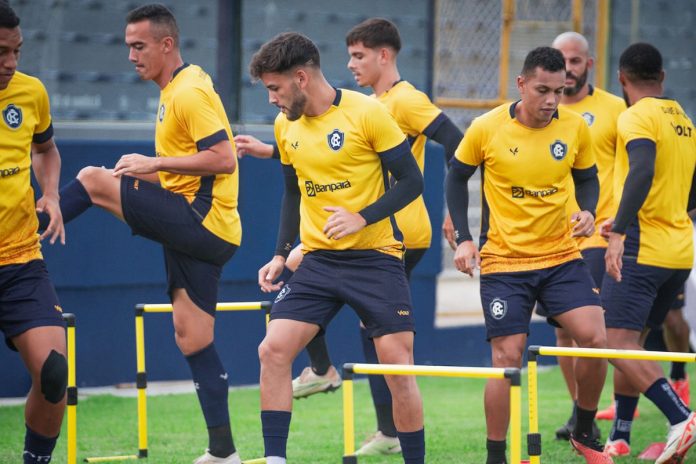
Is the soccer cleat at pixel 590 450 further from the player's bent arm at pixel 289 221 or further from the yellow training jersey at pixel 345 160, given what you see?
the player's bent arm at pixel 289 221

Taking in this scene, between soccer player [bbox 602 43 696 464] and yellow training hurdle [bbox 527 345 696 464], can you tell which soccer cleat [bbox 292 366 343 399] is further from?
yellow training hurdle [bbox 527 345 696 464]

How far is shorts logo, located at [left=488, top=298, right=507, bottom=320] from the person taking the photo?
6.39 meters

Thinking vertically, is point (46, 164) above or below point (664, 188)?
above

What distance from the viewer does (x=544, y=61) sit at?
20.6 ft

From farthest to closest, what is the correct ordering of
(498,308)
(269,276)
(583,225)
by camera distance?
(498,308) < (583,225) < (269,276)

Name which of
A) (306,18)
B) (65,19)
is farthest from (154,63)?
(306,18)

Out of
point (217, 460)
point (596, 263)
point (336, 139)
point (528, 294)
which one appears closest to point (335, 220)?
point (336, 139)

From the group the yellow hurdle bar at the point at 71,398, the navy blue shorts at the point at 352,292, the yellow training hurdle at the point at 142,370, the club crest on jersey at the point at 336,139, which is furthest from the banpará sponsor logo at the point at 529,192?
the yellow hurdle bar at the point at 71,398

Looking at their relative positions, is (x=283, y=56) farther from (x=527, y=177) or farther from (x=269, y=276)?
(x=527, y=177)

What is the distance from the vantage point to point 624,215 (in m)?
6.77

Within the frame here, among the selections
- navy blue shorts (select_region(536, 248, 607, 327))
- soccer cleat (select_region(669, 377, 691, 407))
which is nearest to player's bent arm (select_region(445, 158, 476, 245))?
navy blue shorts (select_region(536, 248, 607, 327))

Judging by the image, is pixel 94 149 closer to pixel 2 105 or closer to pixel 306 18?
pixel 306 18

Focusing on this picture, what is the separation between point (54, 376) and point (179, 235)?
1.08m

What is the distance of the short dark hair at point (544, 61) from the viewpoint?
628cm
